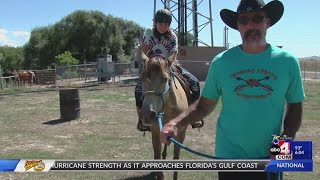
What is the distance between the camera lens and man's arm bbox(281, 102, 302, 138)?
2852mm

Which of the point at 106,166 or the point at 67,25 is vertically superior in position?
the point at 67,25

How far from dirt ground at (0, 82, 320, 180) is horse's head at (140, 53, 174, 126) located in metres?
2.65

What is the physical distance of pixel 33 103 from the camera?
62.1 ft

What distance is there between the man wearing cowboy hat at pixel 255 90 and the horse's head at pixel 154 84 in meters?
1.52

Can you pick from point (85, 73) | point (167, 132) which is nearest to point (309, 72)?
point (85, 73)

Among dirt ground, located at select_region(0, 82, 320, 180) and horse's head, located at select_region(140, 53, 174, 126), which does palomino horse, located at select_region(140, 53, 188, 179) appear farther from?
dirt ground, located at select_region(0, 82, 320, 180)

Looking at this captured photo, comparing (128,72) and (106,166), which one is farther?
(128,72)

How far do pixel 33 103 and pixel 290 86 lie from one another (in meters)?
17.4

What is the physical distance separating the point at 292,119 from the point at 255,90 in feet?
1.12

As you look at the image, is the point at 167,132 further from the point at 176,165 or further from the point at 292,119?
the point at 292,119

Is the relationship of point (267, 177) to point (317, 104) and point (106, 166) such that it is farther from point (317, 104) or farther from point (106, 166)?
point (317, 104)

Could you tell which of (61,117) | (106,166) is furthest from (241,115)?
(61,117)

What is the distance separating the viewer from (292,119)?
2.90 m

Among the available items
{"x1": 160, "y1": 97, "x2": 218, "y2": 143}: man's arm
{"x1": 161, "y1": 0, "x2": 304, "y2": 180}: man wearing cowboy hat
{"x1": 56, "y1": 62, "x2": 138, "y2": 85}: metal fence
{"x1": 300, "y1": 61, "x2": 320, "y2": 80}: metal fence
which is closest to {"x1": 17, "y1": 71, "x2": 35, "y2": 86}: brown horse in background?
{"x1": 56, "y1": 62, "x2": 138, "y2": 85}: metal fence
